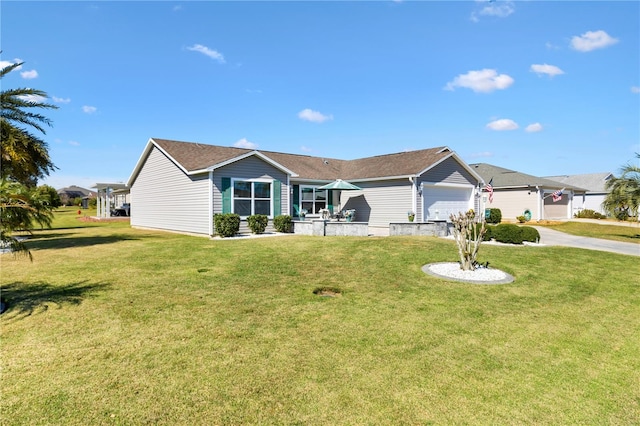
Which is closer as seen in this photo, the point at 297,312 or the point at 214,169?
the point at 297,312

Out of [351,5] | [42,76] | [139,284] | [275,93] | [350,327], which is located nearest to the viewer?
[350,327]

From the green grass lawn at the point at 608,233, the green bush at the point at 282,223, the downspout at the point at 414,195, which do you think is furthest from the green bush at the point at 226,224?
the green grass lawn at the point at 608,233

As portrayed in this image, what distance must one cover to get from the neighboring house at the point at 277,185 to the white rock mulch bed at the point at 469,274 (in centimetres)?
1002

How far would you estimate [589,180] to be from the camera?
46.6 m

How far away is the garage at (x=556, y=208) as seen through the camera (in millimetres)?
30031

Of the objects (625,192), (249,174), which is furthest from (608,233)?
(249,174)

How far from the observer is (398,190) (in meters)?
19.8

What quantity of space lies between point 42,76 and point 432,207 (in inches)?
756

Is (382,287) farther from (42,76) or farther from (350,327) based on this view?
(42,76)

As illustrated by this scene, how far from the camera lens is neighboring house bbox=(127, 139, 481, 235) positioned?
54.5 feet

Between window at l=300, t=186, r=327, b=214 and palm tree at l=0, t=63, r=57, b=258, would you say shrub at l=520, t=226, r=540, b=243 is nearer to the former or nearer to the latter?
window at l=300, t=186, r=327, b=214

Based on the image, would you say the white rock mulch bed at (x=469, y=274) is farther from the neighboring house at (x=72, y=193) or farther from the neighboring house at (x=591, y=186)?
the neighboring house at (x=72, y=193)

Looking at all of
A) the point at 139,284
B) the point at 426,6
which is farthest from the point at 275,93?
the point at 139,284

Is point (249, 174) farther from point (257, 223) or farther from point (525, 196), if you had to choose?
point (525, 196)
